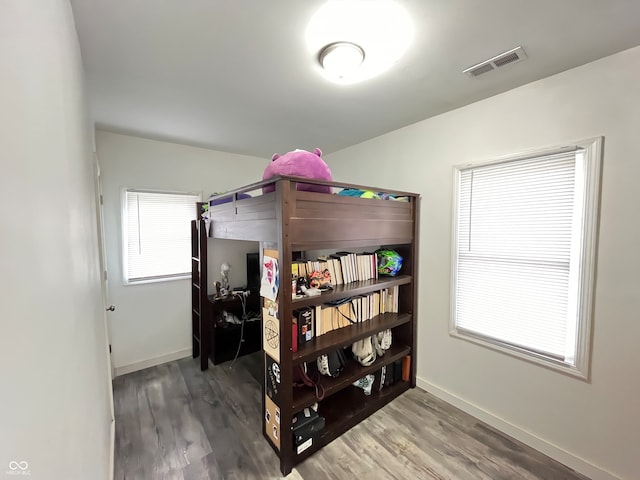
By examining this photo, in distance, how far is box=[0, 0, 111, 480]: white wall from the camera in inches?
15.7

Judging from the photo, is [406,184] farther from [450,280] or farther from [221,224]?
[221,224]

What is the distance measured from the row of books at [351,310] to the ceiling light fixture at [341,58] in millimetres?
1594

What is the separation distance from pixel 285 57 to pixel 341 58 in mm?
338

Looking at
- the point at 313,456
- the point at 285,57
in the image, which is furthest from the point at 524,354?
the point at 285,57

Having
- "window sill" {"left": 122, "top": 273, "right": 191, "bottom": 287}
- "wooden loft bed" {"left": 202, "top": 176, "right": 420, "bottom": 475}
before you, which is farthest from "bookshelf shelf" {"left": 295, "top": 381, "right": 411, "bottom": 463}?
"window sill" {"left": 122, "top": 273, "right": 191, "bottom": 287}

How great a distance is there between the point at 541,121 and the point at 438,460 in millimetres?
2473

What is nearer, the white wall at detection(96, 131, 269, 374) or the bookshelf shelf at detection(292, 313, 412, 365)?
the bookshelf shelf at detection(292, 313, 412, 365)

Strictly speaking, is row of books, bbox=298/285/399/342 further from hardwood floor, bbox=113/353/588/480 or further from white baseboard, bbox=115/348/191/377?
white baseboard, bbox=115/348/191/377

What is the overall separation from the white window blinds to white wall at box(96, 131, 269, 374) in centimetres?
277

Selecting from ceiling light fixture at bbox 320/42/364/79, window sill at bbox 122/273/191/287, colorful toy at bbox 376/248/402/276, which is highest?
ceiling light fixture at bbox 320/42/364/79

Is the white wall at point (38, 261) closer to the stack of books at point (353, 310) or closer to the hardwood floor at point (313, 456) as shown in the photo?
the hardwood floor at point (313, 456)

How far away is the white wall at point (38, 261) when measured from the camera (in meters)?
0.40

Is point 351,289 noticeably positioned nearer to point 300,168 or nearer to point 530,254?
point 300,168

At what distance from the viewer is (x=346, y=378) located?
204 centimetres
